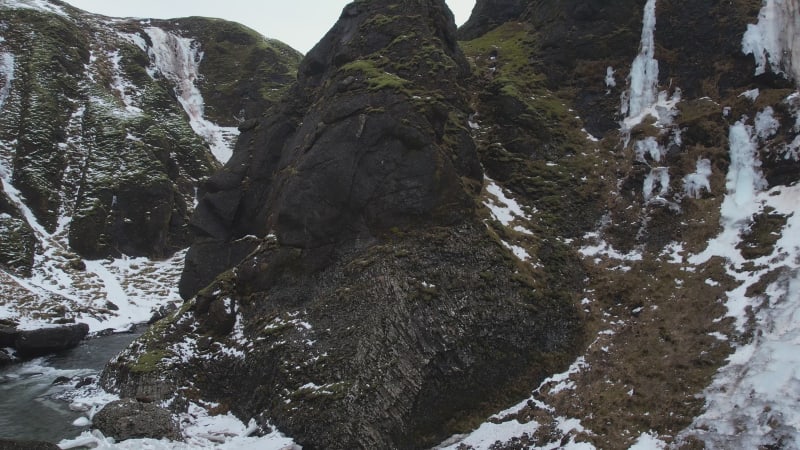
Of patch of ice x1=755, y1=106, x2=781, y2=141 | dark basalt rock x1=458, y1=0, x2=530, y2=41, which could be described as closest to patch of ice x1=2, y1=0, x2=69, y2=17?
dark basalt rock x1=458, y1=0, x2=530, y2=41

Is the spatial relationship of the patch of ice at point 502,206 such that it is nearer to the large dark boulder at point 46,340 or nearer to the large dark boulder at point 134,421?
the large dark boulder at point 134,421

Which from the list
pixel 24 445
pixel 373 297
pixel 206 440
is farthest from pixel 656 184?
pixel 24 445

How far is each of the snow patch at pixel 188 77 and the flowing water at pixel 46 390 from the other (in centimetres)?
5523

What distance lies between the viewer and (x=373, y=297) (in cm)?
1908

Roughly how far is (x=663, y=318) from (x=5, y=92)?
7726 cm

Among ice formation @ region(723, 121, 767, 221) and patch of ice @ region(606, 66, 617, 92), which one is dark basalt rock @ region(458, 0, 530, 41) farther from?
ice formation @ region(723, 121, 767, 221)

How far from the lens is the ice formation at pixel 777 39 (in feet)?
83.9

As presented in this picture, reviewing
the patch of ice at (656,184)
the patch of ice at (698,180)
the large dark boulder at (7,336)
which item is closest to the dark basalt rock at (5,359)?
the large dark boulder at (7,336)

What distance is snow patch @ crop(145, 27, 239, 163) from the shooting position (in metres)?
89.6

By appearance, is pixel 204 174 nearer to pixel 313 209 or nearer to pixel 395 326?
pixel 313 209

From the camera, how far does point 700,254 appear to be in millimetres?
20531

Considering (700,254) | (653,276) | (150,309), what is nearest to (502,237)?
(653,276)

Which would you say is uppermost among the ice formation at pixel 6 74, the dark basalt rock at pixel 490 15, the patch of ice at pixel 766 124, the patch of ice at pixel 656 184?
the dark basalt rock at pixel 490 15

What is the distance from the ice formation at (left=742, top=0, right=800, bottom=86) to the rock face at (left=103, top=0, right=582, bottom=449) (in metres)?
15.4
